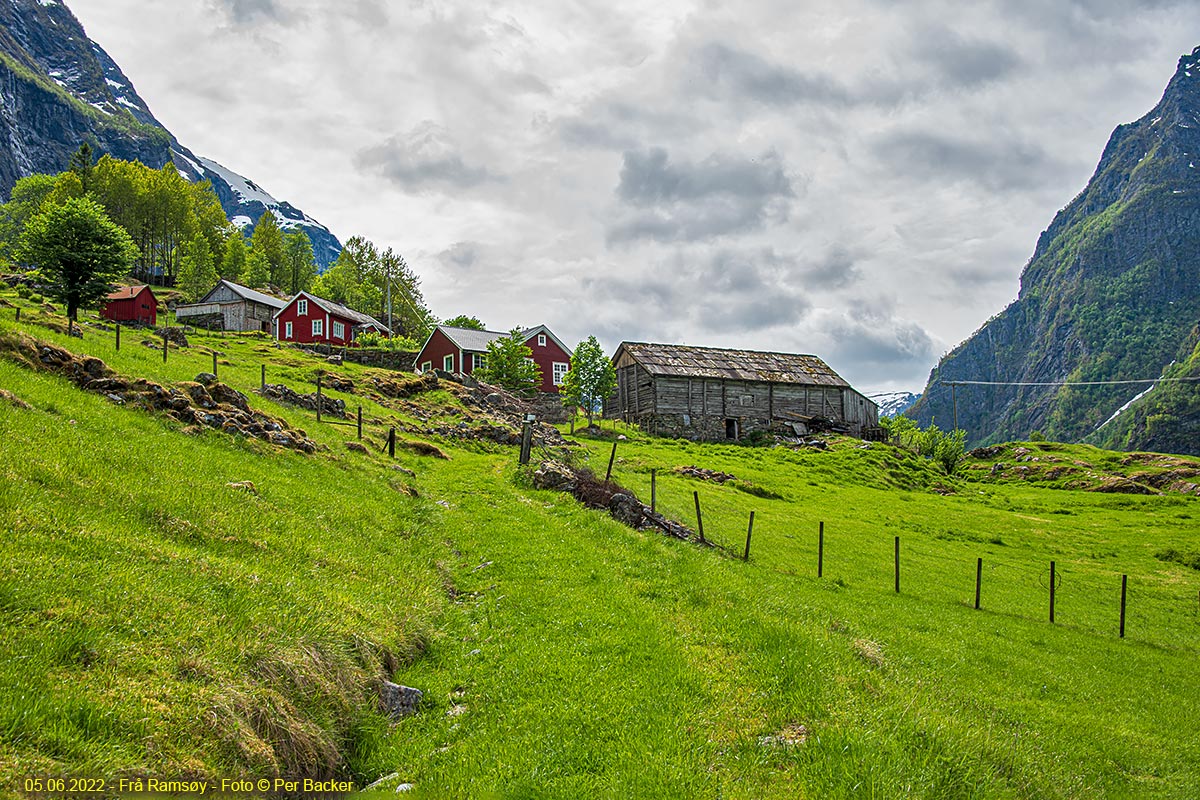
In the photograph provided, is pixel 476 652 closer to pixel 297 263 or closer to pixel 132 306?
pixel 132 306

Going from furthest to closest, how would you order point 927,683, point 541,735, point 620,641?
point 927,683, point 620,641, point 541,735

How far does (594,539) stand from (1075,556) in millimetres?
32771

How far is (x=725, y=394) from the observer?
7350 cm

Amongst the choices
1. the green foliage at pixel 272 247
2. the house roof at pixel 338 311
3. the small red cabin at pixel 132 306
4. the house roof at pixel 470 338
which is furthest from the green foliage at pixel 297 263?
the house roof at pixel 470 338

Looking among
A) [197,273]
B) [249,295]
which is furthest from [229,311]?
[197,273]

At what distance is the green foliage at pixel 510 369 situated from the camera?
223 feet

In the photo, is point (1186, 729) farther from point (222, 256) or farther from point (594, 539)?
point (222, 256)

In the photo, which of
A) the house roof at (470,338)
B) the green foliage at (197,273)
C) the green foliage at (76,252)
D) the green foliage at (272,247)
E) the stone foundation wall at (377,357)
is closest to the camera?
the green foliage at (76,252)

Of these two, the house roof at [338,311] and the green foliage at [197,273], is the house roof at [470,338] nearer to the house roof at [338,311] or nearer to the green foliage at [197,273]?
the house roof at [338,311]

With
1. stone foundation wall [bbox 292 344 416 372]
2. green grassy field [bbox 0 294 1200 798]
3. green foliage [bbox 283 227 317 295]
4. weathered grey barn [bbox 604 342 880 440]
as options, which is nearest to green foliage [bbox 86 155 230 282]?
green foliage [bbox 283 227 317 295]

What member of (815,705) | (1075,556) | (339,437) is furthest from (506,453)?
(1075,556)

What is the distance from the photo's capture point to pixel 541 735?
8.17 meters

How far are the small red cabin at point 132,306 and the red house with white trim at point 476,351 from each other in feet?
97.0

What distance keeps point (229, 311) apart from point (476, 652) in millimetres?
92484
